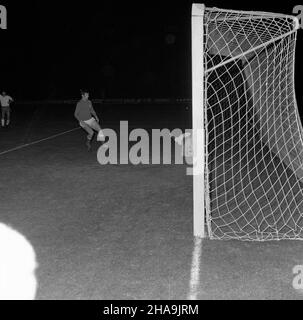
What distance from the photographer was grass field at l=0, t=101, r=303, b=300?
3.98m

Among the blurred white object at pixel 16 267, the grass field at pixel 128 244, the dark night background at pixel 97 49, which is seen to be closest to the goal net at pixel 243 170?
the grass field at pixel 128 244

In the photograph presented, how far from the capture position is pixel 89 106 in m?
10.9

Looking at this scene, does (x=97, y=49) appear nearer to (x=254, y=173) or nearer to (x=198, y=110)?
(x=254, y=173)

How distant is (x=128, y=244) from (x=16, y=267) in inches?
51.4

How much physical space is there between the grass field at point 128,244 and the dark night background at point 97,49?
1227 inches

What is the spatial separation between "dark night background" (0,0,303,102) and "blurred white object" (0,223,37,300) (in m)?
34.0

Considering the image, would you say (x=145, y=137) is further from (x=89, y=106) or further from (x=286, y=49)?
(x=286, y=49)

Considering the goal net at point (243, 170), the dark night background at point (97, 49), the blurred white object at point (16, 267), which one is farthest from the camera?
the dark night background at point (97, 49)

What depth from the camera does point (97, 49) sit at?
134ft

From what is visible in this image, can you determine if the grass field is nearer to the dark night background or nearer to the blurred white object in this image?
the blurred white object

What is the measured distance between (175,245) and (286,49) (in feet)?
12.0

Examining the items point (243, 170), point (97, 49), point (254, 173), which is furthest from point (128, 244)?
point (97, 49)

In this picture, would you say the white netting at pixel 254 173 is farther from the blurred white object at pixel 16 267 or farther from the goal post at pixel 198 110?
the blurred white object at pixel 16 267

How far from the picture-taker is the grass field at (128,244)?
3984 mm
